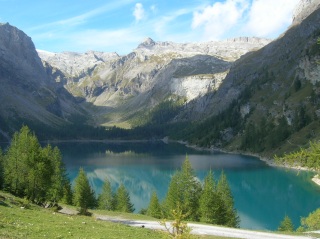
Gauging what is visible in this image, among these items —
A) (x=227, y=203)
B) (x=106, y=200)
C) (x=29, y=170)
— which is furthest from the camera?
(x=106, y=200)

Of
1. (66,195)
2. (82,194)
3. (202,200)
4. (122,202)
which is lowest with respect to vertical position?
(122,202)

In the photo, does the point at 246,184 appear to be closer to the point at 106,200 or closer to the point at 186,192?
the point at 106,200

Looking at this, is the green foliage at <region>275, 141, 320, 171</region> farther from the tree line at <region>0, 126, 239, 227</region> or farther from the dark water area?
the dark water area

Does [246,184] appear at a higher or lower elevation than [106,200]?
lower

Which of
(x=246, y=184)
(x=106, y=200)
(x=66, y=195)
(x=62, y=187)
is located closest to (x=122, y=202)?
(x=106, y=200)

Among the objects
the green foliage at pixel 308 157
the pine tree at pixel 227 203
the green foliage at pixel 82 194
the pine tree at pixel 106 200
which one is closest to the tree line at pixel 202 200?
the pine tree at pixel 227 203

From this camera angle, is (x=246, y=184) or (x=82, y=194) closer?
(x=82, y=194)

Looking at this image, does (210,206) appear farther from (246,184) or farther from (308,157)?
(246,184)

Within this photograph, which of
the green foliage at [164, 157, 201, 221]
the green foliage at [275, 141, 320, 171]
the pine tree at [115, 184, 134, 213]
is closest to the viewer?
the green foliage at [275, 141, 320, 171]

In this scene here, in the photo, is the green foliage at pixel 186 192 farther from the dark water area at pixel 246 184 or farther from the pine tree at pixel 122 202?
the dark water area at pixel 246 184

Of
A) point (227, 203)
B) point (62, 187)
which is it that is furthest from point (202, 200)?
point (62, 187)

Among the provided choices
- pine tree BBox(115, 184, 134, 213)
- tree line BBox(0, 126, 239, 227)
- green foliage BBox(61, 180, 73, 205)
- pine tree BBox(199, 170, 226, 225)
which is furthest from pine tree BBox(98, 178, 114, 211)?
pine tree BBox(199, 170, 226, 225)

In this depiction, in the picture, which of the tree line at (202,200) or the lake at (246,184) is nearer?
the tree line at (202,200)

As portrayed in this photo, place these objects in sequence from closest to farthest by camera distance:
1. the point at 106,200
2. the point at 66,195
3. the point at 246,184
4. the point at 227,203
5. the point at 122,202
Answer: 1. the point at 227,203
2. the point at 66,195
3. the point at 122,202
4. the point at 106,200
5. the point at 246,184
